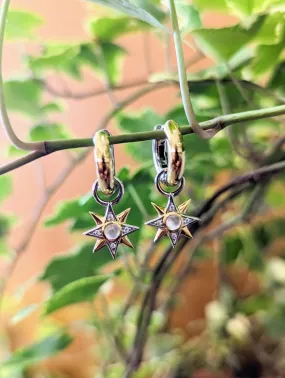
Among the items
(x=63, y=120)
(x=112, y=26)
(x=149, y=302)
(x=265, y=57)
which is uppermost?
(x=63, y=120)

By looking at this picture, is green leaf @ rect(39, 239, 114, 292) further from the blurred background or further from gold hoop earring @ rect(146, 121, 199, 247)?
the blurred background

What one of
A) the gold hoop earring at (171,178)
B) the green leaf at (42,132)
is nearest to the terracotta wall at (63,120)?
the green leaf at (42,132)

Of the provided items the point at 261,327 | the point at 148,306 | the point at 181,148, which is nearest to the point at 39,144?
the point at 181,148

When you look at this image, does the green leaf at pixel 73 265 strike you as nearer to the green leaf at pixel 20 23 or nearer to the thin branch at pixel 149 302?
the thin branch at pixel 149 302

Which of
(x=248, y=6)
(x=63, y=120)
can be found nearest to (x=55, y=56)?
(x=248, y=6)

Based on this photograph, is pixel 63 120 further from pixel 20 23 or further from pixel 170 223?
pixel 170 223

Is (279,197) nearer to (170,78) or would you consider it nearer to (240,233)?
(240,233)
